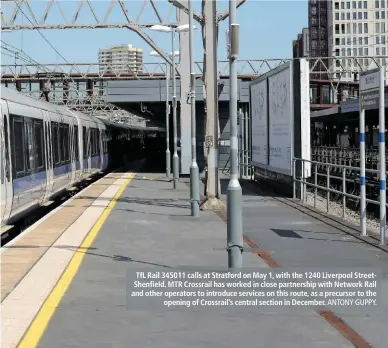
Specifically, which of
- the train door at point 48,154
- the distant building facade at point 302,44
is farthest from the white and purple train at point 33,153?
the distant building facade at point 302,44

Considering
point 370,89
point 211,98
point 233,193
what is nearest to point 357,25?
point 211,98

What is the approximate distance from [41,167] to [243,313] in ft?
30.7

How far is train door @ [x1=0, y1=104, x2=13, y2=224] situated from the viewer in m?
10.5

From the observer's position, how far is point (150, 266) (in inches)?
329

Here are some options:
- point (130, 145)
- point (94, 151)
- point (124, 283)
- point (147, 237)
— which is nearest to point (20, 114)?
point (147, 237)

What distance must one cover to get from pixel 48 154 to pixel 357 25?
131123mm

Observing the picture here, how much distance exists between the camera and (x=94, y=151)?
2777 cm

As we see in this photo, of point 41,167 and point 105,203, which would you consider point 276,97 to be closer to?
point 105,203

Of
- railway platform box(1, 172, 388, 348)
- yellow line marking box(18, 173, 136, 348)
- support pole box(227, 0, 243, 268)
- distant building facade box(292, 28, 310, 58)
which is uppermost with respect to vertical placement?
distant building facade box(292, 28, 310, 58)

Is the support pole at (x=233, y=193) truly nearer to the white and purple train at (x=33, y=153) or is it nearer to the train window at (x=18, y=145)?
the white and purple train at (x=33, y=153)

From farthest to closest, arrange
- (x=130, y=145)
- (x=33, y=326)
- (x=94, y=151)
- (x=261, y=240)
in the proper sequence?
(x=130, y=145), (x=94, y=151), (x=261, y=240), (x=33, y=326)

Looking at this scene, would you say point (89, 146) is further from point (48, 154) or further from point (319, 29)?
point (319, 29)

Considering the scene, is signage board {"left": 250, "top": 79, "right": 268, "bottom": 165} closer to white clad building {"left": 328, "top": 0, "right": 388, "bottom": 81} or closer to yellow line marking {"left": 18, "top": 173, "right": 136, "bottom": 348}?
yellow line marking {"left": 18, "top": 173, "right": 136, "bottom": 348}

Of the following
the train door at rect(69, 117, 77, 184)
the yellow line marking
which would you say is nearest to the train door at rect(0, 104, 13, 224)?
the yellow line marking
